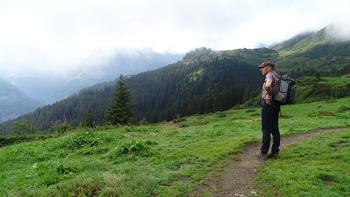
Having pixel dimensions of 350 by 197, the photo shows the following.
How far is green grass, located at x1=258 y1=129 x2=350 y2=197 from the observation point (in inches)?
464

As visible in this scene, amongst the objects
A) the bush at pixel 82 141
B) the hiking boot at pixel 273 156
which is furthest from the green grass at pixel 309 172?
the bush at pixel 82 141

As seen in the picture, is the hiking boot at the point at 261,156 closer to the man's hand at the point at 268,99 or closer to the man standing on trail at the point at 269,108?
the man standing on trail at the point at 269,108

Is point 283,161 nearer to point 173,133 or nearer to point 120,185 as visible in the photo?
point 120,185

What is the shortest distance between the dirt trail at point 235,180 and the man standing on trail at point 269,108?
0.71m

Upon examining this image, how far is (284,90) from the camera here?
51.3ft

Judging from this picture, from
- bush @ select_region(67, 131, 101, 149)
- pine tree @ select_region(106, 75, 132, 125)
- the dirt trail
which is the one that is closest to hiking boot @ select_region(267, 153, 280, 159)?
the dirt trail

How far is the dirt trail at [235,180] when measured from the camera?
39.3 feet

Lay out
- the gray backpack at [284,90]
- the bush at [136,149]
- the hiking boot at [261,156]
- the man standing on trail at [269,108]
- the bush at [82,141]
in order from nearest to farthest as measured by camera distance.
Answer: the gray backpack at [284,90] < the man standing on trail at [269,108] < the hiking boot at [261,156] < the bush at [136,149] < the bush at [82,141]

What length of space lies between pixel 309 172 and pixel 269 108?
3418 millimetres

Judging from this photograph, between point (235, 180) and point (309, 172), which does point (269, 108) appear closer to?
point (309, 172)

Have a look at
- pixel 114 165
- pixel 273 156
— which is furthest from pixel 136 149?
pixel 273 156

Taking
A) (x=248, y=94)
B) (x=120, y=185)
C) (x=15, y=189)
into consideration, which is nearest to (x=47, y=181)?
(x=15, y=189)

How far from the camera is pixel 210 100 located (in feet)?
598

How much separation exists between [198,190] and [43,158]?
35.2ft
